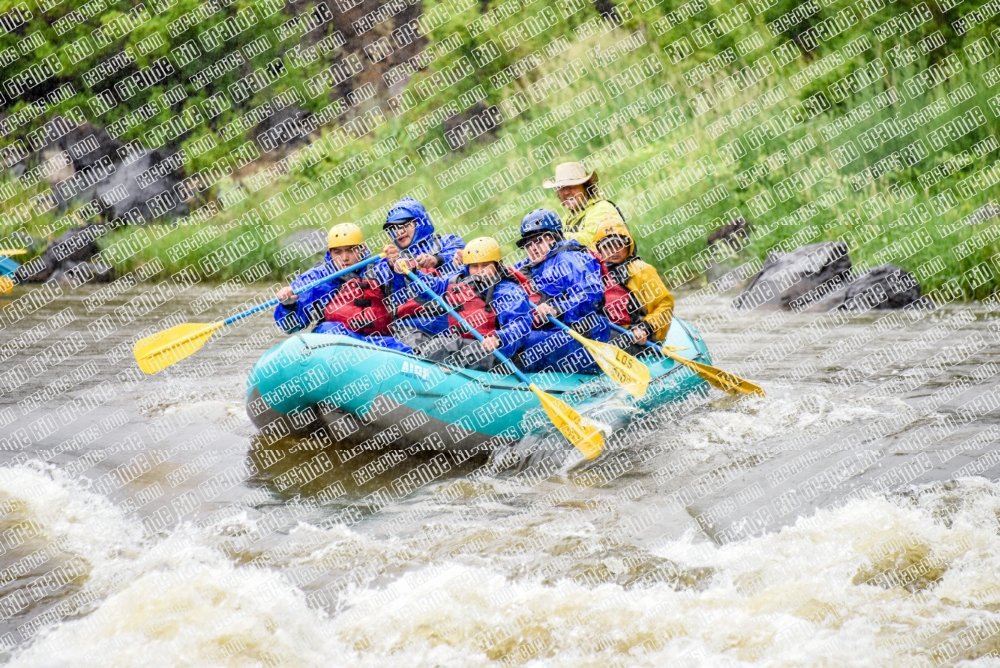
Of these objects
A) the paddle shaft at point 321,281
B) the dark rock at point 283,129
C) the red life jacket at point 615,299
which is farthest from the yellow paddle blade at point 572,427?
the dark rock at point 283,129

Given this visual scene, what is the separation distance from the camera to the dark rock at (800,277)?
1029 centimetres

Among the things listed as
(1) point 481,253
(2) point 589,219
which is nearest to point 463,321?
(1) point 481,253

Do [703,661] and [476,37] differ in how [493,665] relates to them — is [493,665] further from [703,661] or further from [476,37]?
[476,37]

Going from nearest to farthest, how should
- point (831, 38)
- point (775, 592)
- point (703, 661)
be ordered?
point (703, 661)
point (775, 592)
point (831, 38)

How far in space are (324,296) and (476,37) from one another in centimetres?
1119

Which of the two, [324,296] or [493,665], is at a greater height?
[324,296]

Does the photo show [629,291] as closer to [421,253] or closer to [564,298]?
[564,298]

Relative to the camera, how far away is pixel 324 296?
259 inches

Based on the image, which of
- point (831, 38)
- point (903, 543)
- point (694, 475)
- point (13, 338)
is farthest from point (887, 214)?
point (13, 338)

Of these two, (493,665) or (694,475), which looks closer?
(493,665)

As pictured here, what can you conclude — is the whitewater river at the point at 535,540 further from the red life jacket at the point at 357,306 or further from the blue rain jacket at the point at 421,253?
the blue rain jacket at the point at 421,253

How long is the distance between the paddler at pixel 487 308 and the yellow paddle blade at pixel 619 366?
0.37 meters

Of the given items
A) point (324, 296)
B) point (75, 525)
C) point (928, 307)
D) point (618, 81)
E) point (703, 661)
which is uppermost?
point (618, 81)

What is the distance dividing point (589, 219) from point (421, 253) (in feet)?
4.07
